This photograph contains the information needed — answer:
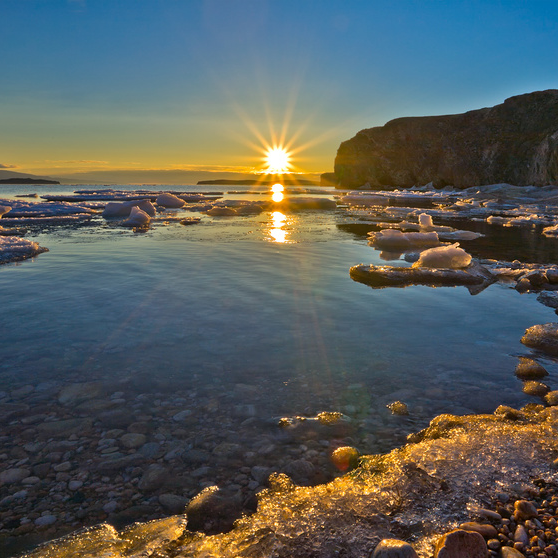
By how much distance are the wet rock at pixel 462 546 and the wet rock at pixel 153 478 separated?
62.8 inches

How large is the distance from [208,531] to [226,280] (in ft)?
19.4

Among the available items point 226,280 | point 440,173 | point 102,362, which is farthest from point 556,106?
point 102,362

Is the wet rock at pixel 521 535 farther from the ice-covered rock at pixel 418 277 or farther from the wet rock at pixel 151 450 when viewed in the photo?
the ice-covered rock at pixel 418 277

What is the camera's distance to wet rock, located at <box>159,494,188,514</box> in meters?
2.19

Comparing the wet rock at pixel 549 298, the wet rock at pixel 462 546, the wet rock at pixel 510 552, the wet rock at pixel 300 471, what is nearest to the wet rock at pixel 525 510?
the wet rock at pixel 510 552

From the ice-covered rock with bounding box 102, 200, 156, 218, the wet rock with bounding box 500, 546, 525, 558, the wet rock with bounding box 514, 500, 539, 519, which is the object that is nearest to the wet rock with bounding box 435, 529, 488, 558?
the wet rock with bounding box 500, 546, 525, 558

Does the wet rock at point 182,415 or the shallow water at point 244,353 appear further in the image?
the wet rock at point 182,415

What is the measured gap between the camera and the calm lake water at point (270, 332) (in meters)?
3.64

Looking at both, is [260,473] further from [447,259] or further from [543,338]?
[447,259]

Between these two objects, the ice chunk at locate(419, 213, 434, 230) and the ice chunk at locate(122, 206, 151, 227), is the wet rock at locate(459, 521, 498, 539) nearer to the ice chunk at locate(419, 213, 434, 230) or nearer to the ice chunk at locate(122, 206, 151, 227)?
the ice chunk at locate(419, 213, 434, 230)

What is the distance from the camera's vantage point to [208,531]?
2.04 m

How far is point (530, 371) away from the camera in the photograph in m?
3.81

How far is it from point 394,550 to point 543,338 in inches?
156

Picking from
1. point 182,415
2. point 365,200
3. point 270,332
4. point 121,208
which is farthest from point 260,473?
point 365,200
